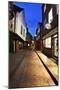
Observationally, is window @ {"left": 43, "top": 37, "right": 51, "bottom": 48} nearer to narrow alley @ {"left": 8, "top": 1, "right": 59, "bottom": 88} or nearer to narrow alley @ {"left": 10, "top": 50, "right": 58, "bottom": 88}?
narrow alley @ {"left": 8, "top": 1, "right": 59, "bottom": 88}

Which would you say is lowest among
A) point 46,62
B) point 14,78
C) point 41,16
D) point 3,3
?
point 14,78

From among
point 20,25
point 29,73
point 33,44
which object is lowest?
point 29,73

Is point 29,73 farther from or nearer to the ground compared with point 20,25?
nearer to the ground

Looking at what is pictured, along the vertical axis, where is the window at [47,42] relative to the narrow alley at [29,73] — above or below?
above

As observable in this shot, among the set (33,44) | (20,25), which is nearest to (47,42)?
(33,44)

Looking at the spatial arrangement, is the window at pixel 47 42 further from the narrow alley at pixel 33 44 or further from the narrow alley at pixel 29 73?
the narrow alley at pixel 29 73

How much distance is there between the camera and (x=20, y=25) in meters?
1.90

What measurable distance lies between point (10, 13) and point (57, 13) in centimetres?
52

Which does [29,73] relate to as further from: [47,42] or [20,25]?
[20,25]

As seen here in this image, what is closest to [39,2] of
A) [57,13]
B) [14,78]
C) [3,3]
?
[57,13]

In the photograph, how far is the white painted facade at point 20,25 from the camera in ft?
6.20

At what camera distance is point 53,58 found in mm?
1977

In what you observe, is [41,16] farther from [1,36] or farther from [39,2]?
[1,36]

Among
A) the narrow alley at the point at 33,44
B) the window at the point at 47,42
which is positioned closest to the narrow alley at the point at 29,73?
the narrow alley at the point at 33,44
